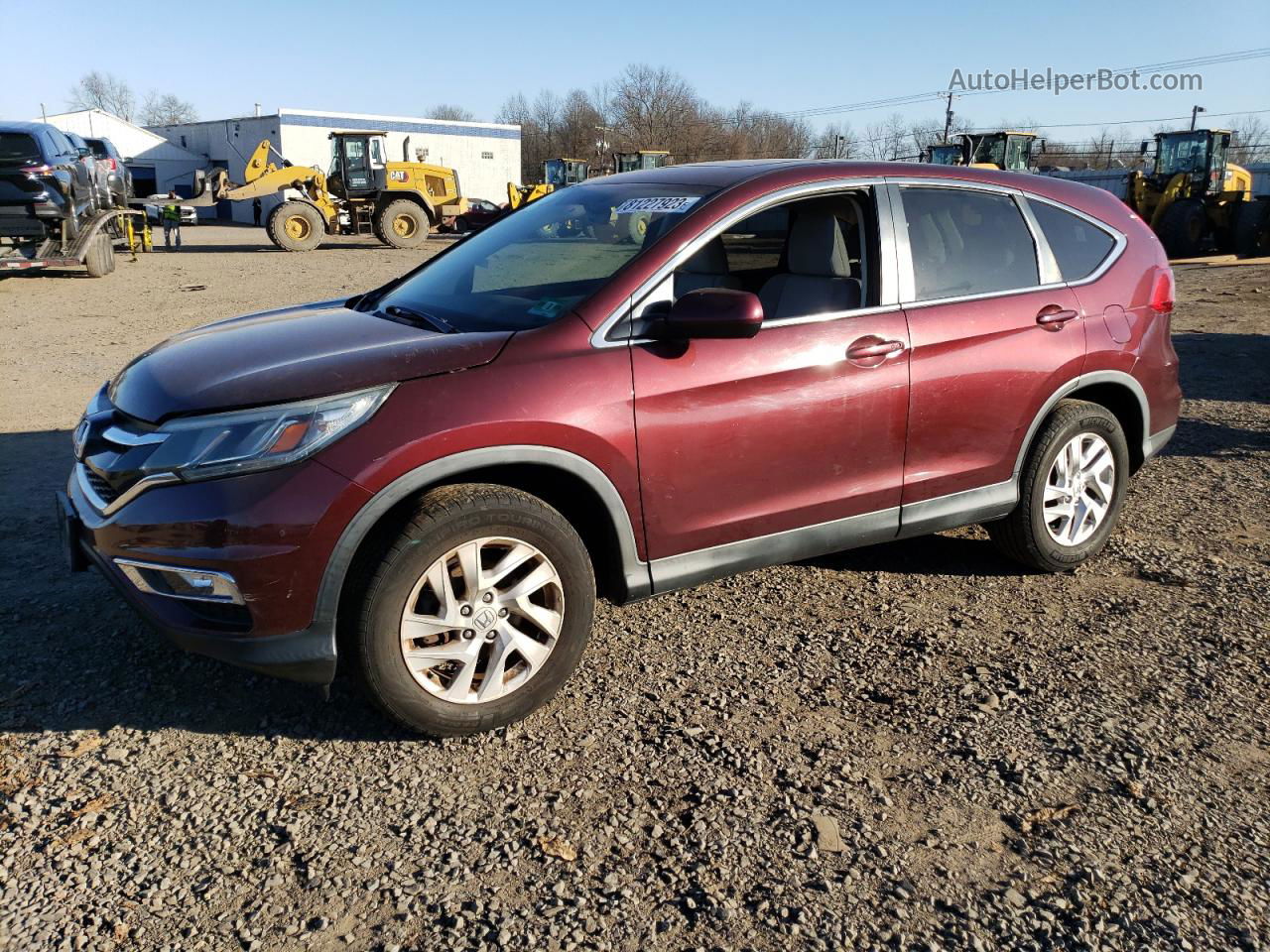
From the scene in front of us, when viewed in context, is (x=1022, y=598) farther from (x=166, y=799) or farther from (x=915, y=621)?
(x=166, y=799)

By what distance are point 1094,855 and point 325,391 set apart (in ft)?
8.07

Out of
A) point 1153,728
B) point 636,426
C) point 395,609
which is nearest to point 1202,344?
point 1153,728

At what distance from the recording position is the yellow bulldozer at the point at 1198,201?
21.9 m

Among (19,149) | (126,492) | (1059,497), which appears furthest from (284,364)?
(19,149)

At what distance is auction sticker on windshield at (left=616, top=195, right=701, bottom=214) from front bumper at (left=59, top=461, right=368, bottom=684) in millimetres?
1582

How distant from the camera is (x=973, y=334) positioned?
4000 millimetres

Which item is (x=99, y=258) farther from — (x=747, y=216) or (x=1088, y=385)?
(x=1088, y=385)

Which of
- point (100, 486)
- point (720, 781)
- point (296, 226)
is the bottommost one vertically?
point (720, 781)

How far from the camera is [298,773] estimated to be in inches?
119

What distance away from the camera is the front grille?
305 cm

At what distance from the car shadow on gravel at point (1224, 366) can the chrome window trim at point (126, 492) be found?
7.82 meters

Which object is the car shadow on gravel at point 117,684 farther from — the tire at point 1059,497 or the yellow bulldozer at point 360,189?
the yellow bulldozer at point 360,189

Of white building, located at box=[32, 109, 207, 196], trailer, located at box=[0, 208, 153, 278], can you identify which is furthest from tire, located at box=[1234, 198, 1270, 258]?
white building, located at box=[32, 109, 207, 196]

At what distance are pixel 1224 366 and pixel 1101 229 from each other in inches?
241
